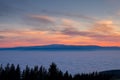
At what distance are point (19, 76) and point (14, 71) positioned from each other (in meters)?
2.22

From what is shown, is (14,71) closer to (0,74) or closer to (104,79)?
(0,74)

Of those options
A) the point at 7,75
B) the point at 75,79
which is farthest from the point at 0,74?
the point at 75,79

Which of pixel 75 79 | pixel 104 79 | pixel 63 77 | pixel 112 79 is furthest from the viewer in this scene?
pixel 112 79

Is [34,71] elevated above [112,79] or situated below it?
above

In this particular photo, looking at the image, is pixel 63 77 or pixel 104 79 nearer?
pixel 63 77

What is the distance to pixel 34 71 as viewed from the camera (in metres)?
72.3

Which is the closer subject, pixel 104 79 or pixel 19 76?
pixel 19 76

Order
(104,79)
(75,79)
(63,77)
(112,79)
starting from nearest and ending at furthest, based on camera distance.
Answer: (63,77) → (75,79) → (104,79) → (112,79)

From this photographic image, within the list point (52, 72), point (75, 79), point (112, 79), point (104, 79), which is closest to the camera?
point (52, 72)

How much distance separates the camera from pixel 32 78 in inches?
2793

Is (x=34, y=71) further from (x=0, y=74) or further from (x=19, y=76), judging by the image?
(x=0, y=74)

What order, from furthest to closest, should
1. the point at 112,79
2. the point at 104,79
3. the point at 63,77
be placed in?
1. the point at 112,79
2. the point at 104,79
3. the point at 63,77

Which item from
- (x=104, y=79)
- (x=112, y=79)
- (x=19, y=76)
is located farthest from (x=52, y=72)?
(x=112, y=79)

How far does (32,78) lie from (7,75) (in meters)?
7.17
